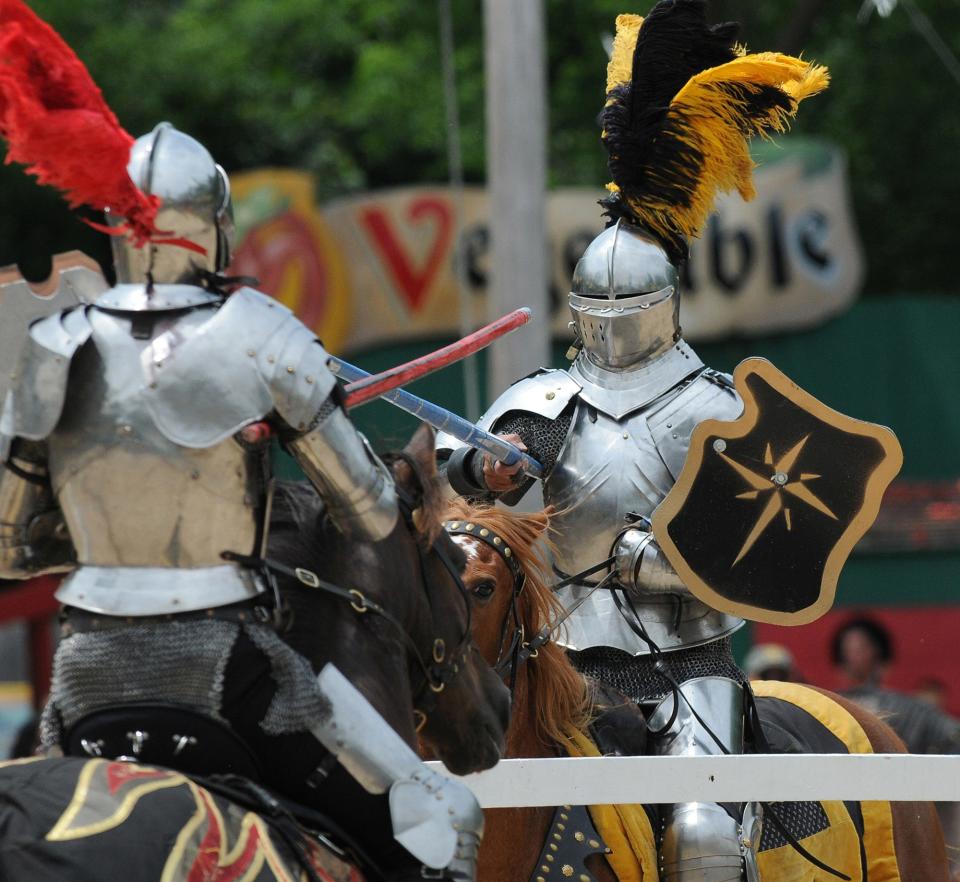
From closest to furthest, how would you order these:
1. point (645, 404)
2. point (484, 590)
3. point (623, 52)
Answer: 1. point (484, 590)
2. point (645, 404)
3. point (623, 52)

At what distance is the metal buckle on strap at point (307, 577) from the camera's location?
3570mm

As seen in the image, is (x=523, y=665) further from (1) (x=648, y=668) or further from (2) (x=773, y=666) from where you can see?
(2) (x=773, y=666)

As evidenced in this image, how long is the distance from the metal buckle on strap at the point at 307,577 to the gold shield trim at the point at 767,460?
4.90 ft

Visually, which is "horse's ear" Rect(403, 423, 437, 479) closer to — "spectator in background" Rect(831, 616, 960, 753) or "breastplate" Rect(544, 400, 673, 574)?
"breastplate" Rect(544, 400, 673, 574)

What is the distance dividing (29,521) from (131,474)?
0.31 m

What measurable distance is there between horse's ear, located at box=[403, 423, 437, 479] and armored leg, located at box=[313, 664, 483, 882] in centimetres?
49

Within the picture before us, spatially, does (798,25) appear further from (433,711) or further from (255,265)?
(433,711)

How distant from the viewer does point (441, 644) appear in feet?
12.8

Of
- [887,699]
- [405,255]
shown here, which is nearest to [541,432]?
[887,699]

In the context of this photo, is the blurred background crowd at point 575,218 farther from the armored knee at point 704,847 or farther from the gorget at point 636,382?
the armored knee at point 704,847

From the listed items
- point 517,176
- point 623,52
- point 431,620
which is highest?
point 623,52

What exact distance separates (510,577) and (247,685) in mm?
1515

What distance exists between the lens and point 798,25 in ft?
51.1

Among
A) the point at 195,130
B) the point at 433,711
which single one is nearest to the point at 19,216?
the point at 195,130
